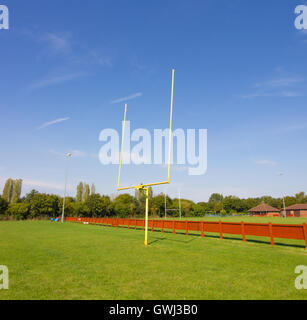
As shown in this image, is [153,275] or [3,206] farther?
[3,206]

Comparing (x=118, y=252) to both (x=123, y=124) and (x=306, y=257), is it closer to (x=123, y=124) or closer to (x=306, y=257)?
(x=306, y=257)

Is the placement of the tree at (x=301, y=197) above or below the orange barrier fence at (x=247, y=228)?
above

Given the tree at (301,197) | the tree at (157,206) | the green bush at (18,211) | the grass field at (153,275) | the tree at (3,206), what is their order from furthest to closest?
the tree at (301,197) < the tree at (157,206) < the green bush at (18,211) < the tree at (3,206) < the grass field at (153,275)

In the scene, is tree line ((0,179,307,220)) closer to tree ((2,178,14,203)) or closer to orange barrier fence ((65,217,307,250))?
tree ((2,178,14,203))

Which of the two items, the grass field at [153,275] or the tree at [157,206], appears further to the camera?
the tree at [157,206]

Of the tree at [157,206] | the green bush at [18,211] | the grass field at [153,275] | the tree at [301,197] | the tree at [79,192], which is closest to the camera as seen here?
the grass field at [153,275]

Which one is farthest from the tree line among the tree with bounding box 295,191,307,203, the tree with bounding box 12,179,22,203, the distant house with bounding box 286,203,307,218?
the tree with bounding box 295,191,307,203

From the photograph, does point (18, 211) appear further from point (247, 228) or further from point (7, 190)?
point (247, 228)

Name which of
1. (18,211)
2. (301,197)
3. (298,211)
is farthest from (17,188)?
(301,197)

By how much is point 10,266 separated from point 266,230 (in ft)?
39.7

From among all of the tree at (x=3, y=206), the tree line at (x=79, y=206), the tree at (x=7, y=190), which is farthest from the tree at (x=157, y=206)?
the tree at (x=7, y=190)

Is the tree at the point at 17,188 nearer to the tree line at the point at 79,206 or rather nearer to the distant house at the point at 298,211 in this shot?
the tree line at the point at 79,206
